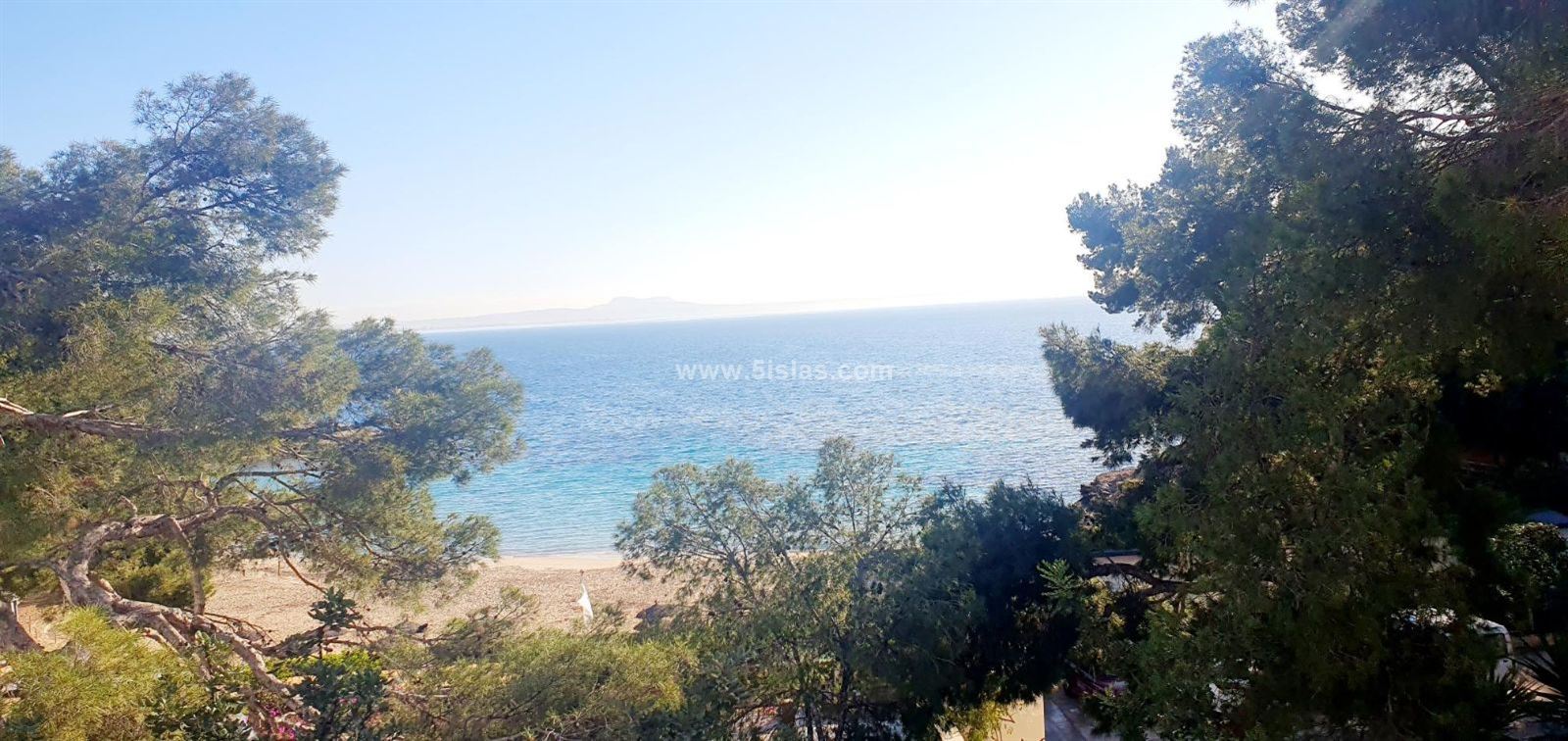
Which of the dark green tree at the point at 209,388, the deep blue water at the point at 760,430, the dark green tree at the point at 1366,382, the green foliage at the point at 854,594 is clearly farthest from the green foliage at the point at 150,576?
the dark green tree at the point at 1366,382

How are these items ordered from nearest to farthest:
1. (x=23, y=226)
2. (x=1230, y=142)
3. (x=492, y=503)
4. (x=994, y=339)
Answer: (x=1230, y=142)
(x=23, y=226)
(x=492, y=503)
(x=994, y=339)

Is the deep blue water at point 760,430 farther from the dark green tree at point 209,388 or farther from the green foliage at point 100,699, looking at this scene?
the green foliage at point 100,699

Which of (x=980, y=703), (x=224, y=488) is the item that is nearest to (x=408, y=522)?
(x=224, y=488)

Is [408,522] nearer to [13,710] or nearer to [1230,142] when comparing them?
[13,710]

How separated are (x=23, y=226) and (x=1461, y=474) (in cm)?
1317

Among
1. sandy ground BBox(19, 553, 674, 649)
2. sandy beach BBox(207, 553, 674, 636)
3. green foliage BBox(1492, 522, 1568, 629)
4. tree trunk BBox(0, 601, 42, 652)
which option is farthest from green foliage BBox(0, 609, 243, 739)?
sandy beach BBox(207, 553, 674, 636)

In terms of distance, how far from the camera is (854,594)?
691 cm

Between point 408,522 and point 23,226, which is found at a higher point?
point 23,226

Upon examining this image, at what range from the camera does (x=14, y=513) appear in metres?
5.98

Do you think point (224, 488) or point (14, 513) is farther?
point (224, 488)

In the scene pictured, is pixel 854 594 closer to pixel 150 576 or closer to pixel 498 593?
pixel 150 576

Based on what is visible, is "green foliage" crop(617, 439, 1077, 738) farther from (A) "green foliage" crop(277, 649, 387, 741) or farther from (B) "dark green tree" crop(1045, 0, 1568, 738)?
(A) "green foliage" crop(277, 649, 387, 741)

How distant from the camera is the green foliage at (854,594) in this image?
6.57 meters

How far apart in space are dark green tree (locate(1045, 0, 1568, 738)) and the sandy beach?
12.9 metres
